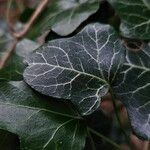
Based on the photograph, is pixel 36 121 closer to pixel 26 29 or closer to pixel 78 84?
pixel 78 84

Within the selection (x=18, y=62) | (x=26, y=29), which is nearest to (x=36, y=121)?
(x=18, y=62)

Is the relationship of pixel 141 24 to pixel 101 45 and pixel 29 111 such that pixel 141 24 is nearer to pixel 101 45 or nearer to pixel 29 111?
pixel 101 45

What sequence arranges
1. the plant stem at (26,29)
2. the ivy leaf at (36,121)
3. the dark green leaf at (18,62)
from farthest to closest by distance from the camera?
the plant stem at (26,29)
the dark green leaf at (18,62)
the ivy leaf at (36,121)

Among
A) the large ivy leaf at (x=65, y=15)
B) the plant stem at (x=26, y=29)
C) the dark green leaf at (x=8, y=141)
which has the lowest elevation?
the dark green leaf at (x=8, y=141)

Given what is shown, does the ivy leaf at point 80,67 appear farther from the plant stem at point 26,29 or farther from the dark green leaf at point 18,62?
the plant stem at point 26,29

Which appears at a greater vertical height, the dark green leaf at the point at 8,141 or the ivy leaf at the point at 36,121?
the ivy leaf at the point at 36,121

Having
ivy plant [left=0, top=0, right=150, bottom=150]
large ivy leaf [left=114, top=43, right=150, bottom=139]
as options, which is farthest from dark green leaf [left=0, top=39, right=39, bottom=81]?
large ivy leaf [left=114, top=43, right=150, bottom=139]

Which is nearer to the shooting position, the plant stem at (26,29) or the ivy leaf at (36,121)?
the ivy leaf at (36,121)

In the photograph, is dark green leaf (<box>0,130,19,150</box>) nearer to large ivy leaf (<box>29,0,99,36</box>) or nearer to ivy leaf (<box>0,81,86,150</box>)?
ivy leaf (<box>0,81,86,150</box>)

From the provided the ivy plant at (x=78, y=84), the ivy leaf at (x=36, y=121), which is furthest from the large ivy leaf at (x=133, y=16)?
the ivy leaf at (x=36, y=121)
